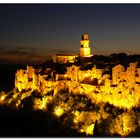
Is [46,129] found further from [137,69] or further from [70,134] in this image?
[137,69]

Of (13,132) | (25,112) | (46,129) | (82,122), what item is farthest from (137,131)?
(25,112)

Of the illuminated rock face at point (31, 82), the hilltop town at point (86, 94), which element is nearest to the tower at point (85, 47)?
the hilltop town at point (86, 94)

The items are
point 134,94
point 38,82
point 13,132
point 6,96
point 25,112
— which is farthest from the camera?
point 6,96

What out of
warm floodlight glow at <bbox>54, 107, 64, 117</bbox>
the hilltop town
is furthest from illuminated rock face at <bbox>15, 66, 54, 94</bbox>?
warm floodlight glow at <bbox>54, 107, 64, 117</bbox>

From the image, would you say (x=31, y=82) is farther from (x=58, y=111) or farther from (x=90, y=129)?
(x=90, y=129)

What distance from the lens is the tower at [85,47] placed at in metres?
28.8

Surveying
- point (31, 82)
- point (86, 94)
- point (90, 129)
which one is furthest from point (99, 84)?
point (31, 82)

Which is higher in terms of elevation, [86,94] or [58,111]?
[86,94]

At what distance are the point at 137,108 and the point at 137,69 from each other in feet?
6.39

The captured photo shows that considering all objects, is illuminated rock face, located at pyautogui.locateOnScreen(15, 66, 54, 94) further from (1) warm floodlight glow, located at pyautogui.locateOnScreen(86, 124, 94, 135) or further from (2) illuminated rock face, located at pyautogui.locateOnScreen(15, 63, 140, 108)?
(1) warm floodlight glow, located at pyautogui.locateOnScreen(86, 124, 94, 135)

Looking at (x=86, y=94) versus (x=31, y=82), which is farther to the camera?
(x=31, y=82)

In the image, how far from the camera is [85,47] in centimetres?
2909

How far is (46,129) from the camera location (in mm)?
15750

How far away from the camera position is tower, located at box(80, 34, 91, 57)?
94.6ft
